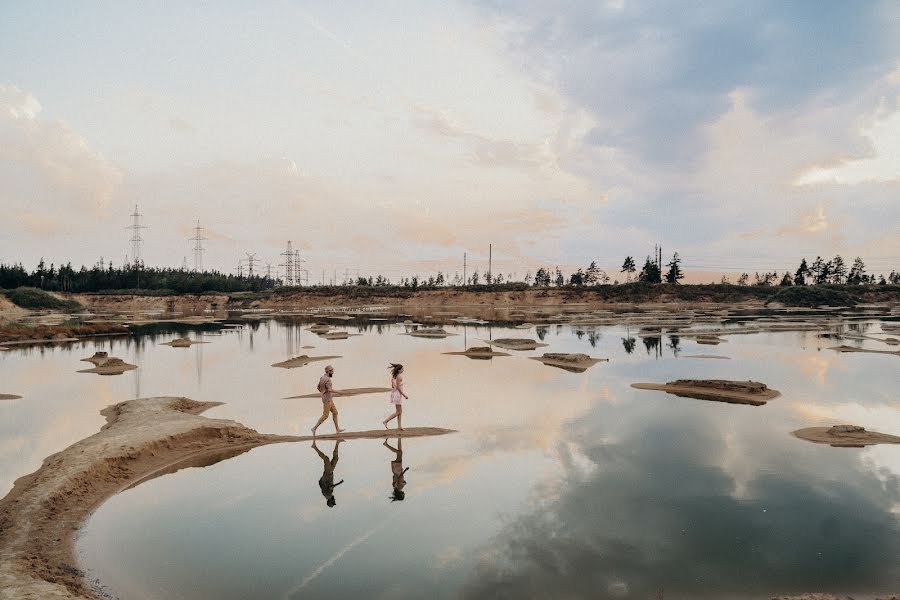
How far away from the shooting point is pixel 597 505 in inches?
540

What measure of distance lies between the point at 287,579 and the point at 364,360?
102 feet

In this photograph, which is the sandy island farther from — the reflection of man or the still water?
the reflection of man

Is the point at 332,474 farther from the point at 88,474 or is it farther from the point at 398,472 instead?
the point at 88,474

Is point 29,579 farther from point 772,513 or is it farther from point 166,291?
point 166,291

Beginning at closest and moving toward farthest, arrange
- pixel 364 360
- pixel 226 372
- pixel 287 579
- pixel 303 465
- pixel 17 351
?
pixel 287 579 → pixel 303 465 → pixel 226 372 → pixel 364 360 → pixel 17 351

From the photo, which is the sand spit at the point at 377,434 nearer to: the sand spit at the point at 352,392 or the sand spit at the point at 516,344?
the sand spit at the point at 352,392

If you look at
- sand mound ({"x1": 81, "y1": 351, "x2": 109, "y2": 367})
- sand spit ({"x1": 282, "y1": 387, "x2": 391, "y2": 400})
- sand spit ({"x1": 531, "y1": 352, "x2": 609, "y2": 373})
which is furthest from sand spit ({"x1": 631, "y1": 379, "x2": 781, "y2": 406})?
sand mound ({"x1": 81, "y1": 351, "x2": 109, "y2": 367})

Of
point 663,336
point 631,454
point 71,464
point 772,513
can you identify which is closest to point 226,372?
point 71,464

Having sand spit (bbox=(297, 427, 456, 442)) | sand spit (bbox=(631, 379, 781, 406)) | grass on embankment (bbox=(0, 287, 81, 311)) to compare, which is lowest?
sand spit (bbox=(297, 427, 456, 442))

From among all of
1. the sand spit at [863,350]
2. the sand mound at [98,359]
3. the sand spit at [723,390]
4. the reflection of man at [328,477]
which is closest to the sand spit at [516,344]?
the sand spit at [723,390]

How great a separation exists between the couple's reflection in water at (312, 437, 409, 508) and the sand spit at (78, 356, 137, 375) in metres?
25.6

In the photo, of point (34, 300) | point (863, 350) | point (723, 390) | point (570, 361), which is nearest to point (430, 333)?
point (570, 361)

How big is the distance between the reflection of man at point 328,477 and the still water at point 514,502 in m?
0.11

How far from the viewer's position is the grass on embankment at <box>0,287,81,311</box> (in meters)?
119
